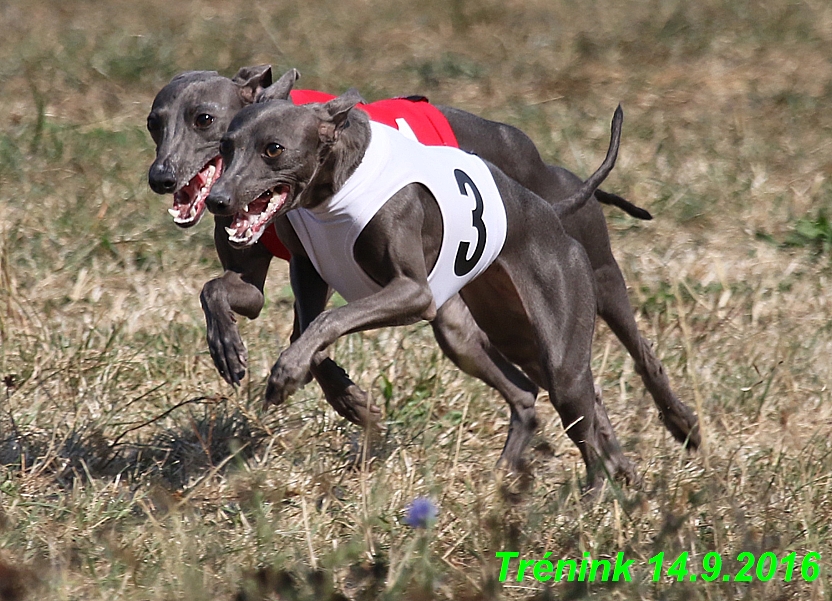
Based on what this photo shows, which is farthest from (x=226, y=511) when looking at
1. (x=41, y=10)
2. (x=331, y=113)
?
(x=41, y=10)

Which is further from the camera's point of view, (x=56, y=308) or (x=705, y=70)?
(x=705, y=70)

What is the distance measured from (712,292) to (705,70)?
139 inches

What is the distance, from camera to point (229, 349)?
12.5 ft

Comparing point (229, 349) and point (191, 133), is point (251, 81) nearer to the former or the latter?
point (191, 133)

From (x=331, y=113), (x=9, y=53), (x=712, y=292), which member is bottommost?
(x=712, y=292)

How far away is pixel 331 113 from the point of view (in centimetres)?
360

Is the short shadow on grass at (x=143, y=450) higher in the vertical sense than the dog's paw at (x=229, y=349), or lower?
lower

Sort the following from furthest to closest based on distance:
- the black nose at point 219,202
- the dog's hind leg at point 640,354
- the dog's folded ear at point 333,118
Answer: the dog's hind leg at point 640,354, the dog's folded ear at point 333,118, the black nose at point 219,202

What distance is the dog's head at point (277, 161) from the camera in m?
3.42

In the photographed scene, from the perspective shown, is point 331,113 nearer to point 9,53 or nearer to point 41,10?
point 9,53

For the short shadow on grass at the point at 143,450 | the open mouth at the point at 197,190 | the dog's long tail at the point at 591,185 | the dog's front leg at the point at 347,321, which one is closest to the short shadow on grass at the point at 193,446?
the short shadow on grass at the point at 143,450

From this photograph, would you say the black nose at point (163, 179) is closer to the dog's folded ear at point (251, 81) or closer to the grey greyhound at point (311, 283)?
the grey greyhound at point (311, 283)

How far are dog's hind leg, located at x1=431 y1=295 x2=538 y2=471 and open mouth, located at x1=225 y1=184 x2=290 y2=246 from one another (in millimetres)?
1278

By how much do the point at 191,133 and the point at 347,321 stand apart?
827 mm
